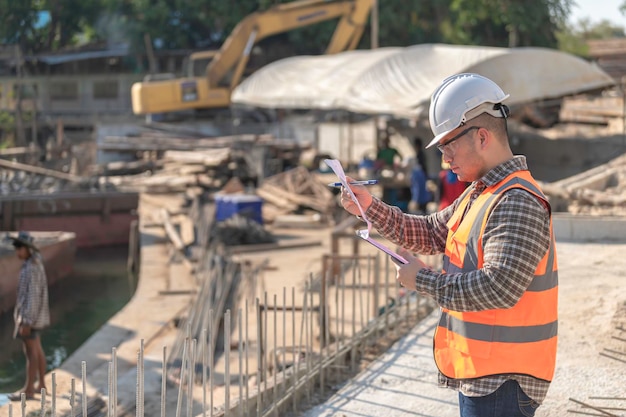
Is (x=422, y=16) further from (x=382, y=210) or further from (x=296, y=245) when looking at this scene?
(x=382, y=210)

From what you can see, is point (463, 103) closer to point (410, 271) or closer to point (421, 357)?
point (410, 271)

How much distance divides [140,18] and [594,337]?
4046cm

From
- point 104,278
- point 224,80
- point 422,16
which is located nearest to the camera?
point 104,278

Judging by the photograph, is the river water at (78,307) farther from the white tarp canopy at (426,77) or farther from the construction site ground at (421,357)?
the white tarp canopy at (426,77)

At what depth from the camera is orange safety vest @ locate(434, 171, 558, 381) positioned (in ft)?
11.2

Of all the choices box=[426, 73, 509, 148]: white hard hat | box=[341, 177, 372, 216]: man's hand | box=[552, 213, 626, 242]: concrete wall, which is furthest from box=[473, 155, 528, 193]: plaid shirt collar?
box=[552, 213, 626, 242]: concrete wall

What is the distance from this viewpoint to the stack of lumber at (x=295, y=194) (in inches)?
862

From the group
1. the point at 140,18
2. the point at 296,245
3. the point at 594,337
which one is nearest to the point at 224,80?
the point at 140,18

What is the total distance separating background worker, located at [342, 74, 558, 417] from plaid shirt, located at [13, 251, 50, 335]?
7.09 meters

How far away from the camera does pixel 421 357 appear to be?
7.27m

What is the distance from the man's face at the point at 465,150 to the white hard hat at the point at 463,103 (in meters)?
0.03

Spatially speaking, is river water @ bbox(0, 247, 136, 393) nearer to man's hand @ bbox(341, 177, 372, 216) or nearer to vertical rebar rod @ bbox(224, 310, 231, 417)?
vertical rebar rod @ bbox(224, 310, 231, 417)

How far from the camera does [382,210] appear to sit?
13.0 ft

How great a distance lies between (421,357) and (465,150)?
403 cm
